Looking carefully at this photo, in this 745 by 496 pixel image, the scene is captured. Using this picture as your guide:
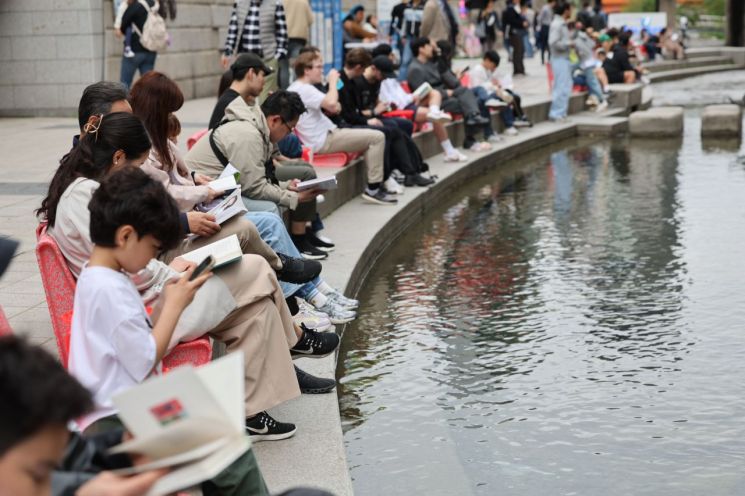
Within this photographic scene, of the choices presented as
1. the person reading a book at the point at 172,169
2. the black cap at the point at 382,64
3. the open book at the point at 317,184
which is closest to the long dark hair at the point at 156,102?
the person reading a book at the point at 172,169

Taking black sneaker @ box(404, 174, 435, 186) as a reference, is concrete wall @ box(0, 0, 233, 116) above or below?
above

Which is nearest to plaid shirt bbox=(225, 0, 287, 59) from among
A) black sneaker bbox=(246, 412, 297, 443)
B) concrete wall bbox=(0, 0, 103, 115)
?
concrete wall bbox=(0, 0, 103, 115)

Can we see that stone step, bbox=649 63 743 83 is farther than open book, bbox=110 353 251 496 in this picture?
Yes

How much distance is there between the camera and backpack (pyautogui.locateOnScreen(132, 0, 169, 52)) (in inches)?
516

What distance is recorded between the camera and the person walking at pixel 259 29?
12008 mm

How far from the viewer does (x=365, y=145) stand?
399 inches

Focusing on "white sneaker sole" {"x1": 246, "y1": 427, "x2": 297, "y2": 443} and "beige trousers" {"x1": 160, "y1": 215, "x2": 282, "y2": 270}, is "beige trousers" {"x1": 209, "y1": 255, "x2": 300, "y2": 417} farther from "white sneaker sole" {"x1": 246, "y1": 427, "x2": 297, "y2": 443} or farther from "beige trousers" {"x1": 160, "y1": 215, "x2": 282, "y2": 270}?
"beige trousers" {"x1": 160, "y1": 215, "x2": 282, "y2": 270}

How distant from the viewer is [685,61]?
33.8 m

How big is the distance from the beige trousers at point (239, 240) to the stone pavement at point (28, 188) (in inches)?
27.7

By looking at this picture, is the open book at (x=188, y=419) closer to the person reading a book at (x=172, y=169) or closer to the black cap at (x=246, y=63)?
the person reading a book at (x=172, y=169)

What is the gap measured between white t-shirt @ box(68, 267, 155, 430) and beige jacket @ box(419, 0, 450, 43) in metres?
14.6

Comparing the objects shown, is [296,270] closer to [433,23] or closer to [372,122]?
[372,122]

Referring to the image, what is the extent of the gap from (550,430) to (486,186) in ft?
25.9

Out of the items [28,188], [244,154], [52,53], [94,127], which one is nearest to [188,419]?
[94,127]
